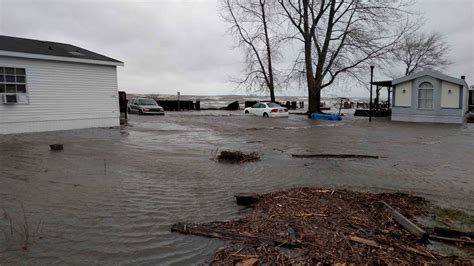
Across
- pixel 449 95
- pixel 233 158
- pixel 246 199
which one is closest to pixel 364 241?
pixel 246 199

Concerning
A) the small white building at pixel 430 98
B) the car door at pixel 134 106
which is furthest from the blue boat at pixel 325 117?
the car door at pixel 134 106

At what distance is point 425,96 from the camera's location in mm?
26344

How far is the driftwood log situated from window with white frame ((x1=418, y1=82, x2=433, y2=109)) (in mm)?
26722

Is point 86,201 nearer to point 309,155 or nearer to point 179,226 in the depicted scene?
point 179,226

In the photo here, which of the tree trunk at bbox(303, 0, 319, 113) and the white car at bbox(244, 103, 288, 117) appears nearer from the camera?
the white car at bbox(244, 103, 288, 117)

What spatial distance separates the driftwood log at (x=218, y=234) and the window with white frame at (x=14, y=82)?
13.2 metres

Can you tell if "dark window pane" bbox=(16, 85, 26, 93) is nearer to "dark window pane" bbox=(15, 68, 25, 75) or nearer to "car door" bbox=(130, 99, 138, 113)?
"dark window pane" bbox=(15, 68, 25, 75)

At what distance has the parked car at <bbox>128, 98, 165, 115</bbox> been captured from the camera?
30797 millimetres

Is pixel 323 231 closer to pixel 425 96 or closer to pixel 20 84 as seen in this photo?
pixel 20 84

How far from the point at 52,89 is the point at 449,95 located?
26535mm

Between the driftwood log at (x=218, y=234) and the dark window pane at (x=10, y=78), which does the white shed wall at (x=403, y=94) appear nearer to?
the dark window pane at (x=10, y=78)

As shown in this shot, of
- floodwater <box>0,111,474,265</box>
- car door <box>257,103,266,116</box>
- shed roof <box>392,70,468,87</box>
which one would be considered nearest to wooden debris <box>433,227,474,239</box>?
floodwater <box>0,111,474,265</box>

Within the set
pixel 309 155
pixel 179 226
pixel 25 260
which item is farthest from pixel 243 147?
pixel 25 260

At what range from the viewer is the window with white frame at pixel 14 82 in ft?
45.6
